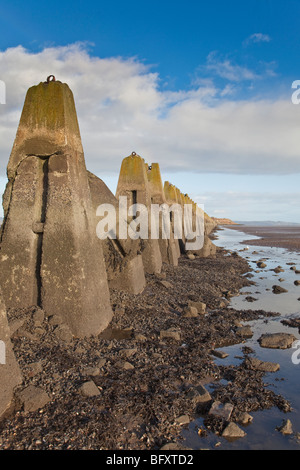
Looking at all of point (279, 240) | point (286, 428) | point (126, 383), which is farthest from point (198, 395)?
point (279, 240)

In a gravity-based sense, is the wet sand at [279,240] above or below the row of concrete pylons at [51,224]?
below

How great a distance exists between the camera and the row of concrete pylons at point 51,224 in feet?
20.1

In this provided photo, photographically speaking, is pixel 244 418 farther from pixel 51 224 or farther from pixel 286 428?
pixel 51 224

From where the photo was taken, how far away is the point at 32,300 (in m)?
6.37

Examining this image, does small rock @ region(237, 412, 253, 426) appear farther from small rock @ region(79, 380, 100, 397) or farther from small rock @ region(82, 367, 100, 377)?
small rock @ region(82, 367, 100, 377)

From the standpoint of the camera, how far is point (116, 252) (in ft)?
29.4

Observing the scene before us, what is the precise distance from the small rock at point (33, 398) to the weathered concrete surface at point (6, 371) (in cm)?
14

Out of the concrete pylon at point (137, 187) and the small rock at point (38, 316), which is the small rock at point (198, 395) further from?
the concrete pylon at point (137, 187)

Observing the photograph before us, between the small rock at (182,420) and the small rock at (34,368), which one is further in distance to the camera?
the small rock at (34,368)

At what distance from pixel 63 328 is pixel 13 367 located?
1.70m

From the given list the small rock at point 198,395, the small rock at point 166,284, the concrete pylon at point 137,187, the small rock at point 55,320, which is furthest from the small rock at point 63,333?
the concrete pylon at point 137,187

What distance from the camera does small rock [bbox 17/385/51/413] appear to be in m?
3.98

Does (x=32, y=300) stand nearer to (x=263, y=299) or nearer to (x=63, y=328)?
(x=63, y=328)
